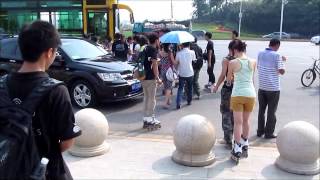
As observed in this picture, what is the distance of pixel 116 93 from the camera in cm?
882

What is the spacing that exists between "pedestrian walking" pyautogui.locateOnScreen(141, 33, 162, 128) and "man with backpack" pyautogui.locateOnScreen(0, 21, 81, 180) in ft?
16.1

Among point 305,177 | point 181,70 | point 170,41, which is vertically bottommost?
point 305,177

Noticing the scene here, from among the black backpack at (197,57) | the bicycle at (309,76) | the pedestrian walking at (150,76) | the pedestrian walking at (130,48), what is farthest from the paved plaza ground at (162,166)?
the pedestrian walking at (130,48)

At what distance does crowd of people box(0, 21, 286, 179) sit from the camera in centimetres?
218

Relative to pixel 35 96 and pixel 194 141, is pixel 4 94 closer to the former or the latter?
pixel 35 96

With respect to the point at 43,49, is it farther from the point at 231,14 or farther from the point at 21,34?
the point at 231,14

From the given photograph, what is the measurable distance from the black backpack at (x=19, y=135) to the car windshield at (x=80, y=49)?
7.30m

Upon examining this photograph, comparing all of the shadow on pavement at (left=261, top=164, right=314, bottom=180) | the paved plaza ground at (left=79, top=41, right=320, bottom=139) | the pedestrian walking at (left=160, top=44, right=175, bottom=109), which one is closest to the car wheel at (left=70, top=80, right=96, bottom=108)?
the paved plaza ground at (left=79, top=41, right=320, bottom=139)

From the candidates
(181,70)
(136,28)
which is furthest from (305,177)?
(136,28)

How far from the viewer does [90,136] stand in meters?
5.70

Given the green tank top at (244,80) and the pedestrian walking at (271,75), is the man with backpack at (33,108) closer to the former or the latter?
the green tank top at (244,80)

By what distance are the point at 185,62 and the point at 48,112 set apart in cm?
690

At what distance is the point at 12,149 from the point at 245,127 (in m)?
3.98

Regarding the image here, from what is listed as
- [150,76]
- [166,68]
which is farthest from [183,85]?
[150,76]
